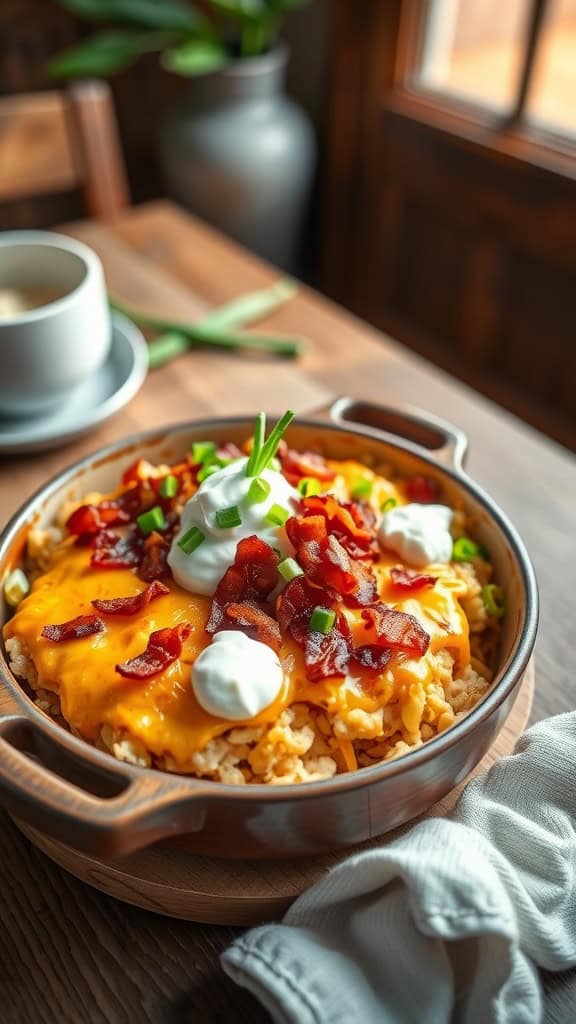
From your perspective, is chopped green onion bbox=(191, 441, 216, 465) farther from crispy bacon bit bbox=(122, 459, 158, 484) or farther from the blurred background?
the blurred background

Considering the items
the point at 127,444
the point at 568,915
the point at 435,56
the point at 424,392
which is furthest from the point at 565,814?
the point at 435,56

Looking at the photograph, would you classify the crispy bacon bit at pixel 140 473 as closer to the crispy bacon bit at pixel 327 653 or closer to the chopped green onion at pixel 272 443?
the chopped green onion at pixel 272 443

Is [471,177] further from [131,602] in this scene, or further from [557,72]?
[131,602]

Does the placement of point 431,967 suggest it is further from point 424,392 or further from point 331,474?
point 424,392

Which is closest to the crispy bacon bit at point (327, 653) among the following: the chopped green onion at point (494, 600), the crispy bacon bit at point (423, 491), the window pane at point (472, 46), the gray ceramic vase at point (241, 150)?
the chopped green onion at point (494, 600)

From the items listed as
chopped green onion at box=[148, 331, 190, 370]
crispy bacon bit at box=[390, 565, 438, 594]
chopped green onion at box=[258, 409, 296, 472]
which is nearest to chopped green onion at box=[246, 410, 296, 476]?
chopped green onion at box=[258, 409, 296, 472]

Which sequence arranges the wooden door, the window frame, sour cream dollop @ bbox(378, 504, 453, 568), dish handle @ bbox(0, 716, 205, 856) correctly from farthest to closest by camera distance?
the wooden door → the window frame → sour cream dollop @ bbox(378, 504, 453, 568) → dish handle @ bbox(0, 716, 205, 856)
